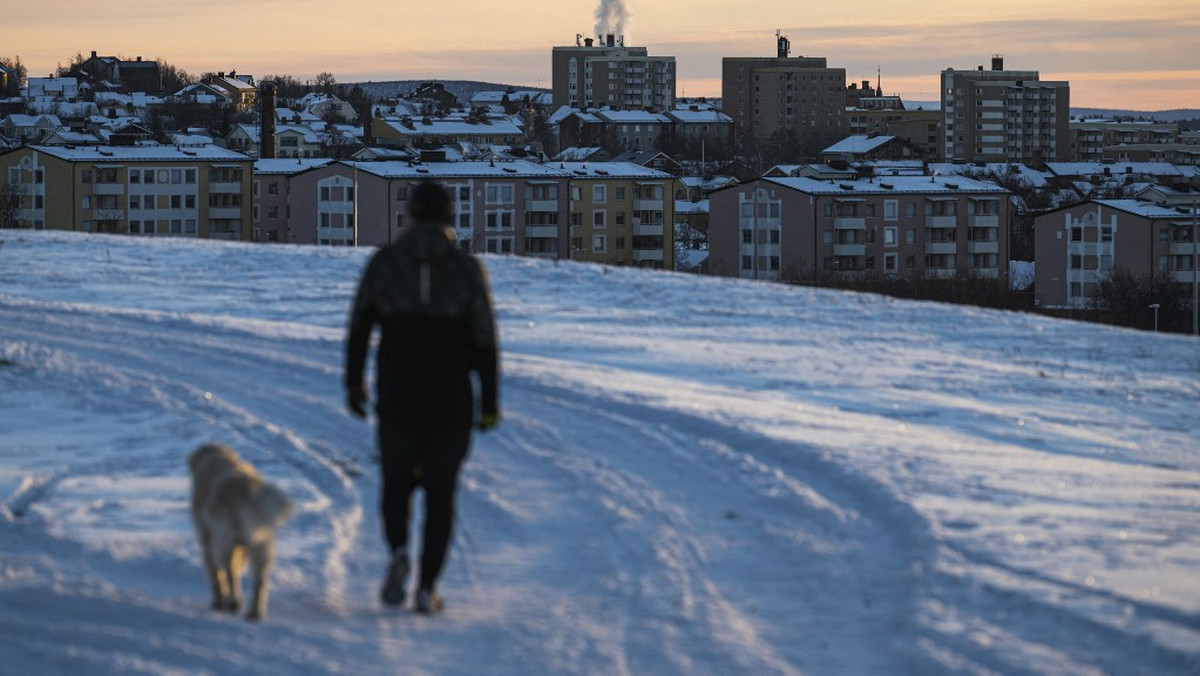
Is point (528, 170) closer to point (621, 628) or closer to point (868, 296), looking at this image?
point (868, 296)

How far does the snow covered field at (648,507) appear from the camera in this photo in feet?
19.4

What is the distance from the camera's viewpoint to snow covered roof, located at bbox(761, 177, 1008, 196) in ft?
291

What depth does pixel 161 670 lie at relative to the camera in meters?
5.34

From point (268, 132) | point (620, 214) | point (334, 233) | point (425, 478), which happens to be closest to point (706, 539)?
point (425, 478)

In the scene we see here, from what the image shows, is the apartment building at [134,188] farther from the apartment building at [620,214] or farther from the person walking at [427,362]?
the person walking at [427,362]

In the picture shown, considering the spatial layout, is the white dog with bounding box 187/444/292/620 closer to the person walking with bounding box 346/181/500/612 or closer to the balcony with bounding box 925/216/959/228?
the person walking with bounding box 346/181/500/612

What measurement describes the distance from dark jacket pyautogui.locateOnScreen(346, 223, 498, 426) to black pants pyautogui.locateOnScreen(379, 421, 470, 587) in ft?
0.17

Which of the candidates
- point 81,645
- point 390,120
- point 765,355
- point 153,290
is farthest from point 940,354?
point 390,120

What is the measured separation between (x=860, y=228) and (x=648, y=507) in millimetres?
82354

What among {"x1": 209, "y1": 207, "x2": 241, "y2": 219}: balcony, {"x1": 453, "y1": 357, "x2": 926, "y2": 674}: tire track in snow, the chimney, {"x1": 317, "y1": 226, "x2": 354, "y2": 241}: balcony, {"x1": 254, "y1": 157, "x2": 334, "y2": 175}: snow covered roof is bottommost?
{"x1": 453, "y1": 357, "x2": 926, "y2": 674}: tire track in snow

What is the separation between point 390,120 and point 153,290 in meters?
143

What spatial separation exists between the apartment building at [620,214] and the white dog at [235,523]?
84135 millimetres

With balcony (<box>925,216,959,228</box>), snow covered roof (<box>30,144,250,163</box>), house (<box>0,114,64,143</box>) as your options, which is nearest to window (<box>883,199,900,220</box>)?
balcony (<box>925,216,959,228</box>)

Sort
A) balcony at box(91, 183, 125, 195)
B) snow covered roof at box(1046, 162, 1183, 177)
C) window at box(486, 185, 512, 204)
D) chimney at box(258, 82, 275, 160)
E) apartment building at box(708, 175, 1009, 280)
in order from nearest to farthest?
balcony at box(91, 183, 125, 195) → window at box(486, 185, 512, 204) → apartment building at box(708, 175, 1009, 280) → chimney at box(258, 82, 275, 160) → snow covered roof at box(1046, 162, 1183, 177)
